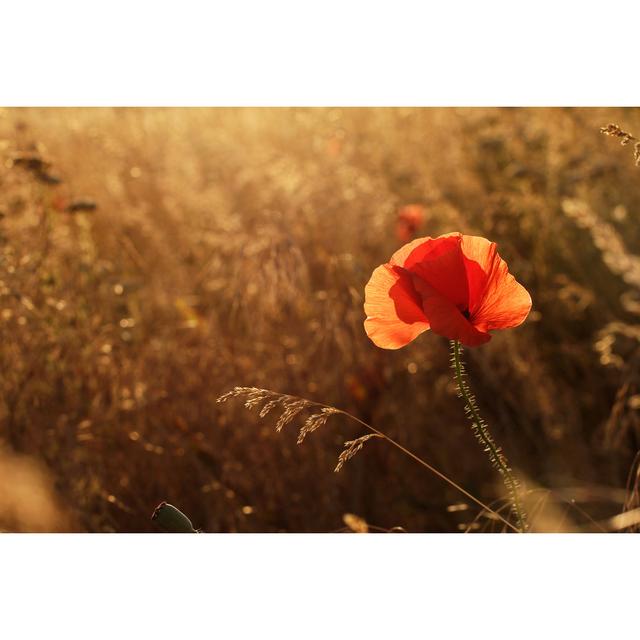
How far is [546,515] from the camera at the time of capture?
1.55m

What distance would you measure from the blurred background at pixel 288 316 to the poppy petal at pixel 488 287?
1.29 ft

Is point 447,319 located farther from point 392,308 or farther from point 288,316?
point 288,316

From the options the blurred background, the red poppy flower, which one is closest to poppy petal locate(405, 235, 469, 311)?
the red poppy flower

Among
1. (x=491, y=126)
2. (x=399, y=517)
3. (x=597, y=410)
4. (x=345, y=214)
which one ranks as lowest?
(x=399, y=517)

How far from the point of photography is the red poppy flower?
112 centimetres

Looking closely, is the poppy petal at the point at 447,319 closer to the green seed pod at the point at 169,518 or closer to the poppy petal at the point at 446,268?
the poppy petal at the point at 446,268

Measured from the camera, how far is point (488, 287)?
116cm

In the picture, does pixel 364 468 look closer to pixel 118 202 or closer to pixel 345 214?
pixel 345 214

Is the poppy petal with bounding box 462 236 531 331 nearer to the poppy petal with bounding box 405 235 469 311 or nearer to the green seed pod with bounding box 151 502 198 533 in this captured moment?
the poppy petal with bounding box 405 235 469 311

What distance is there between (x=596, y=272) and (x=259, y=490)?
143cm

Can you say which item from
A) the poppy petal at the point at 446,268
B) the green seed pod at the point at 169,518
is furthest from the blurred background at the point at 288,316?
the poppy petal at the point at 446,268

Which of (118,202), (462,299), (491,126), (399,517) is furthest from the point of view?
(491,126)

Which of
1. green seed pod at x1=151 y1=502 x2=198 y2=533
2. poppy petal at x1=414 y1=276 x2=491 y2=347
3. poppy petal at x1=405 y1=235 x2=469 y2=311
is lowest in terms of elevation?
green seed pod at x1=151 y1=502 x2=198 y2=533

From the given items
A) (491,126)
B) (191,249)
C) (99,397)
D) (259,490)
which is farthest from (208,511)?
(491,126)
